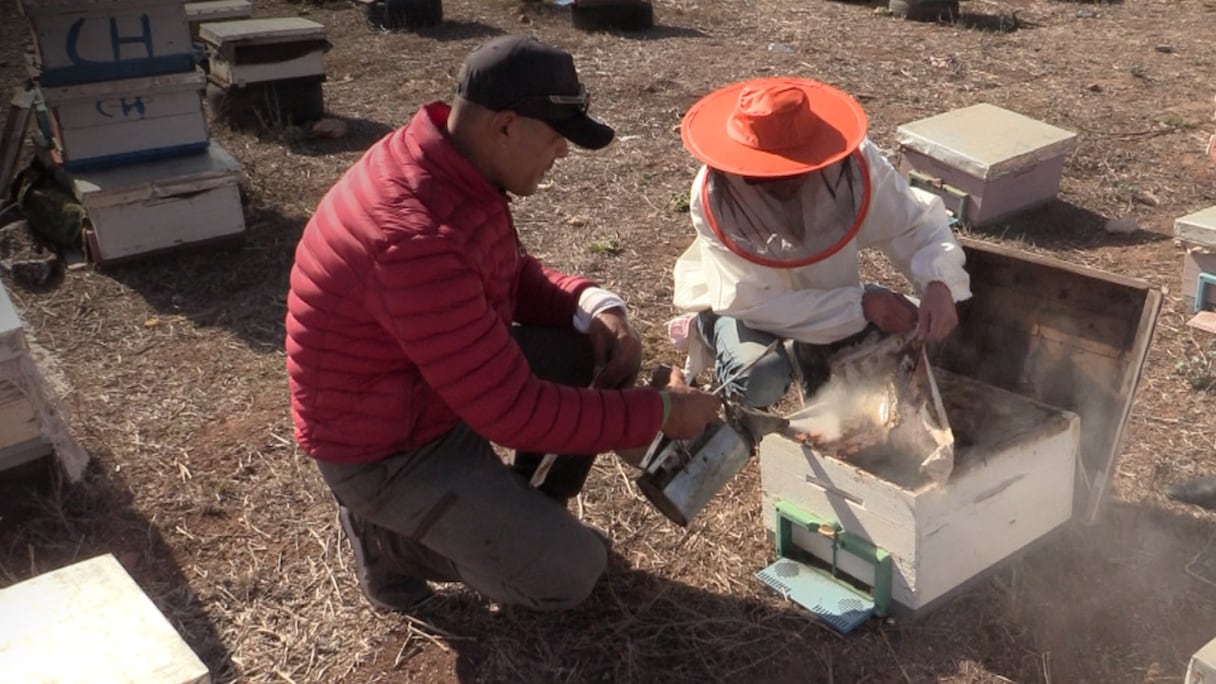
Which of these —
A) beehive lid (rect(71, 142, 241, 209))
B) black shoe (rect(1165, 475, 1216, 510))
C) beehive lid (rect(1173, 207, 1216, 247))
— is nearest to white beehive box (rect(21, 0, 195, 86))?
beehive lid (rect(71, 142, 241, 209))

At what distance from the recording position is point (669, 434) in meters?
2.57

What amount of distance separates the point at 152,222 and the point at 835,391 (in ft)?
11.1

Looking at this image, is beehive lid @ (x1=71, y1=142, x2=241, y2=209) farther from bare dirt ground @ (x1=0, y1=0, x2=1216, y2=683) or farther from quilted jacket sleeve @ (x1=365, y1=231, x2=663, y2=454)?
quilted jacket sleeve @ (x1=365, y1=231, x2=663, y2=454)

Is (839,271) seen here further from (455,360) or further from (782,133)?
(455,360)

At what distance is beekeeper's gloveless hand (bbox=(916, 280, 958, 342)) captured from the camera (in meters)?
2.77

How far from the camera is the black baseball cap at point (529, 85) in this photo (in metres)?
2.26

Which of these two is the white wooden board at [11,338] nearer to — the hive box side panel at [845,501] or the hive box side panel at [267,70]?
the hive box side panel at [845,501]

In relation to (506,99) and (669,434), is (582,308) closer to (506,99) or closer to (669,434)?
(669,434)

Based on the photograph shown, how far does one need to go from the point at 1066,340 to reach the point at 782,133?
3.13 feet

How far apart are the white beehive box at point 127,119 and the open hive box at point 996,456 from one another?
347 cm

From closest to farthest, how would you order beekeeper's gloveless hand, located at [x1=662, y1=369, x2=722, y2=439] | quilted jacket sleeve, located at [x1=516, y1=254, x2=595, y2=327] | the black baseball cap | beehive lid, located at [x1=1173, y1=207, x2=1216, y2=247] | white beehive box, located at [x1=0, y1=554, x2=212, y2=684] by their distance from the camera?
1. white beehive box, located at [x1=0, y1=554, x2=212, y2=684]
2. the black baseball cap
3. beekeeper's gloveless hand, located at [x1=662, y1=369, x2=722, y2=439]
4. quilted jacket sleeve, located at [x1=516, y1=254, x2=595, y2=327]
5. beehive lid, located at [x1=1173, y1=207, x2=1216, y2=247]

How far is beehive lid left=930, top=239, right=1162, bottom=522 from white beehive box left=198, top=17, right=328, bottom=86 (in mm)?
4695

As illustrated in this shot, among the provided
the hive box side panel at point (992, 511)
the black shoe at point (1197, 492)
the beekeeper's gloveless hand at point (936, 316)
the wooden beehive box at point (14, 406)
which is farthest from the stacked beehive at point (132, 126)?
the black shoe at point (1197, 492)

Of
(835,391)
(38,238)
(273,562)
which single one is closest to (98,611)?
(273,562)
